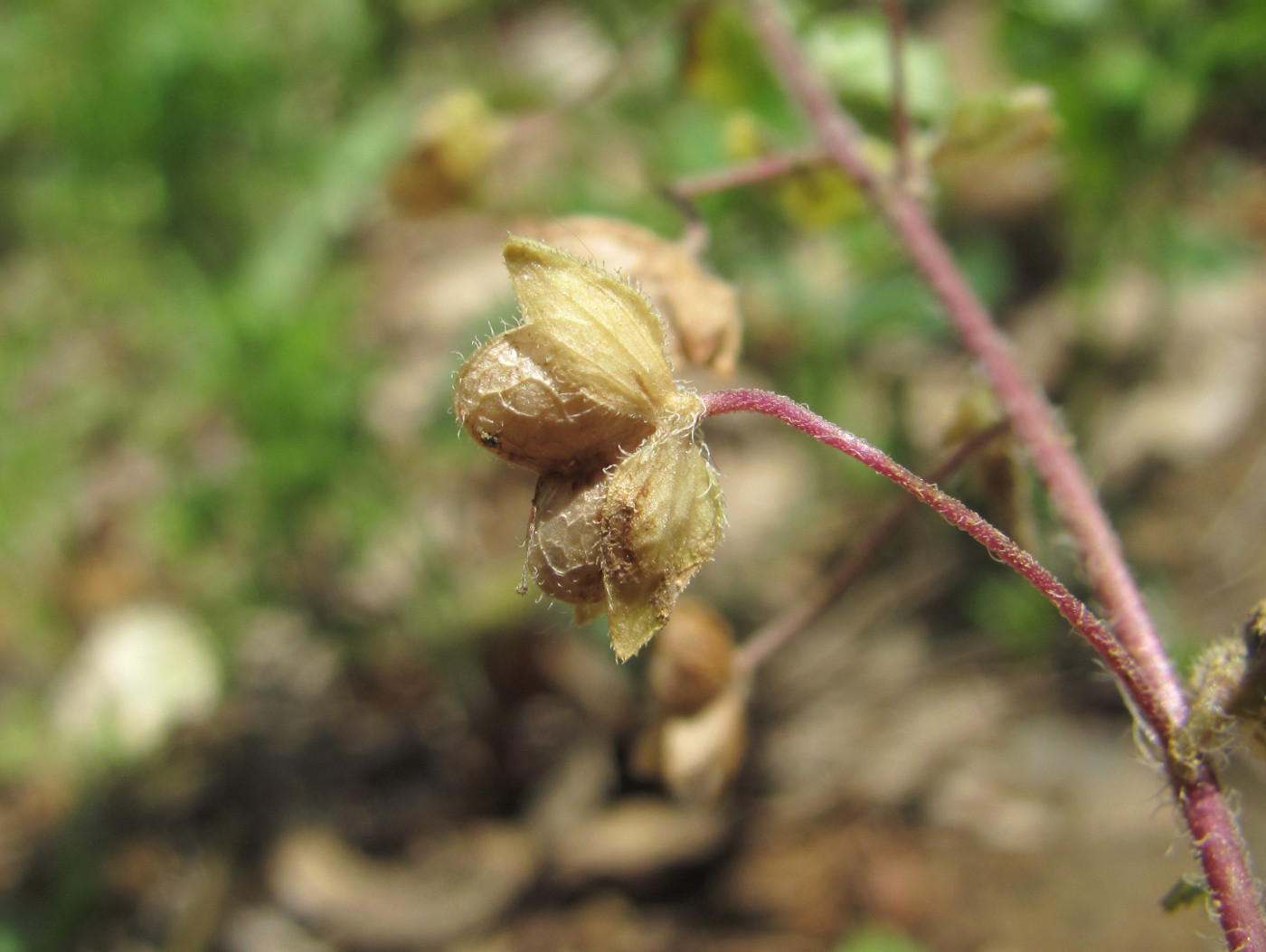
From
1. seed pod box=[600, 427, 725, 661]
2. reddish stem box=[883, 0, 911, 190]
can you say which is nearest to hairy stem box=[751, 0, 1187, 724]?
reddish stem box=[883, 0, 911, 190]

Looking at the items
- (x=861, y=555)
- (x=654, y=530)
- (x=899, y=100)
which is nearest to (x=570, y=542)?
(x=654, y=530)

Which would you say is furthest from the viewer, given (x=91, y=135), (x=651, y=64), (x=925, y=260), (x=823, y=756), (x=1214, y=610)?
(x=651, y=64)

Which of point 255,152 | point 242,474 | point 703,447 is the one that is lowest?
point 703,447

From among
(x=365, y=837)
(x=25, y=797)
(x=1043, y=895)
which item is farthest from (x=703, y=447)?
(x=25, y=797)

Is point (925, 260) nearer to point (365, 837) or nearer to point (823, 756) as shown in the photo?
point (823, 756)

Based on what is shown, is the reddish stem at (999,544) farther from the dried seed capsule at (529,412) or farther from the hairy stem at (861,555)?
the hairy stem at (861,555)

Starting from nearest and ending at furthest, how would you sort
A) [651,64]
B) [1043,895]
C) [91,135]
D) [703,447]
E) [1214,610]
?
[703,447]
[1043,895]
[1214,610]
[91,135]
[651,64]
